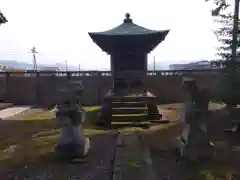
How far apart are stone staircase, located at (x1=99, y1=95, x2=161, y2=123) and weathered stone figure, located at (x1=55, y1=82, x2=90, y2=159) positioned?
5.33 meters

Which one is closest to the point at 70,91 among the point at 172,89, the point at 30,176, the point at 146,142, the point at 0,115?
the point at 30,176

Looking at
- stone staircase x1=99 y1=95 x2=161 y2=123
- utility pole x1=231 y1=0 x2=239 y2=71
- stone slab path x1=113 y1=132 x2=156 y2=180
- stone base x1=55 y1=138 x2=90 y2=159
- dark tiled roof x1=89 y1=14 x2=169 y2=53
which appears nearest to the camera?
stone slab path x1=113 y1=132 x2=156 y2=180

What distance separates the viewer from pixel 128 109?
13.7m

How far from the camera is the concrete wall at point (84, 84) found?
72.5ft

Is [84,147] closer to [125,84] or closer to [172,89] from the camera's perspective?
[125,84]

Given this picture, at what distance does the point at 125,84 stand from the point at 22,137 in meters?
6.90

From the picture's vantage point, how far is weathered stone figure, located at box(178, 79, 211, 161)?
7465mm

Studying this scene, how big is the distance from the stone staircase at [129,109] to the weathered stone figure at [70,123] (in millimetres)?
5330

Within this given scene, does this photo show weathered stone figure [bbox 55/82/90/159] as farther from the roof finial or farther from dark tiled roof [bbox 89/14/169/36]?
the roof finial

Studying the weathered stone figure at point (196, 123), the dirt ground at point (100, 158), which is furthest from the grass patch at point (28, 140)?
the weathered stone figure at point (196, 123)

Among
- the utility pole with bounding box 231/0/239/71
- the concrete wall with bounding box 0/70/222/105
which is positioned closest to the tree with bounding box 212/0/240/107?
the utility pole with bounding box 231/0/239/71

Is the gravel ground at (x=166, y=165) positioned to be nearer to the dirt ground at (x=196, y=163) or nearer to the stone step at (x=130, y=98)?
the dirt ground at (x=196, y=163)

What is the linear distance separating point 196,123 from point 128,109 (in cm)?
634

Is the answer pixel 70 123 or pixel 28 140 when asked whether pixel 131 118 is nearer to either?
pixel 28 140
